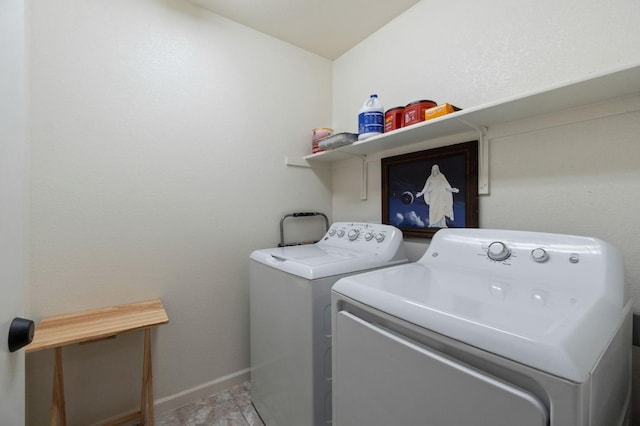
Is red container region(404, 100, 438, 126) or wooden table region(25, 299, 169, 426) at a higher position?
red container region(404, 100, 438, 126)

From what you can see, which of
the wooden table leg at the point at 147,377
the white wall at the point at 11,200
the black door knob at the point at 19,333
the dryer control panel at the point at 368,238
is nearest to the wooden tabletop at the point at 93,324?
the wooden table leg at the point at 147,377

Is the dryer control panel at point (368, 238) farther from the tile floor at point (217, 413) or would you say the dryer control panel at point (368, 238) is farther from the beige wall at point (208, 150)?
the tile floor at point (217, 413)

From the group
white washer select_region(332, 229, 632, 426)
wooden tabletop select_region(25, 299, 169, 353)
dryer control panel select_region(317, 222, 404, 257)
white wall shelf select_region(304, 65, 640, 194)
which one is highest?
white wall shelf select_region(304, 65, 640, 194)

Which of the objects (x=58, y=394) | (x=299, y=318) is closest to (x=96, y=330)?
(x=58, y=394)

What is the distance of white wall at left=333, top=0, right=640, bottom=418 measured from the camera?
3.46ft

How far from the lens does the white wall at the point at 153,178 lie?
1.38m

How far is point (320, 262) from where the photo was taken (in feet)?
4.26

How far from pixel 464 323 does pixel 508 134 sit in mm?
1169

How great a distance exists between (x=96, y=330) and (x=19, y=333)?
846 millimetres

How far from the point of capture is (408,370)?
726 millimetres

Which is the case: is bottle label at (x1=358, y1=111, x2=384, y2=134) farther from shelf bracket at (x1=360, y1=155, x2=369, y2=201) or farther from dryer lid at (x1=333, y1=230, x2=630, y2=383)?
dryer lid at (x1=333, y1=230, x2=630, y2=383)

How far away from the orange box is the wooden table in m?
1.72

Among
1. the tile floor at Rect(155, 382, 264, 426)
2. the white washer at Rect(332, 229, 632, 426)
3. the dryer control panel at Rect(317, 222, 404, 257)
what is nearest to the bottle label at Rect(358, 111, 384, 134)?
the dryer control panel at Rect(317, 222, 404, 257)

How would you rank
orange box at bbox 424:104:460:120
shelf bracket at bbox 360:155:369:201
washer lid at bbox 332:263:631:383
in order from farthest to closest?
shelf bracket at bbox 360:155:369:201 → orange box at bbox 424:104:460:120 → washer lid at bbox 332:263:631:383
